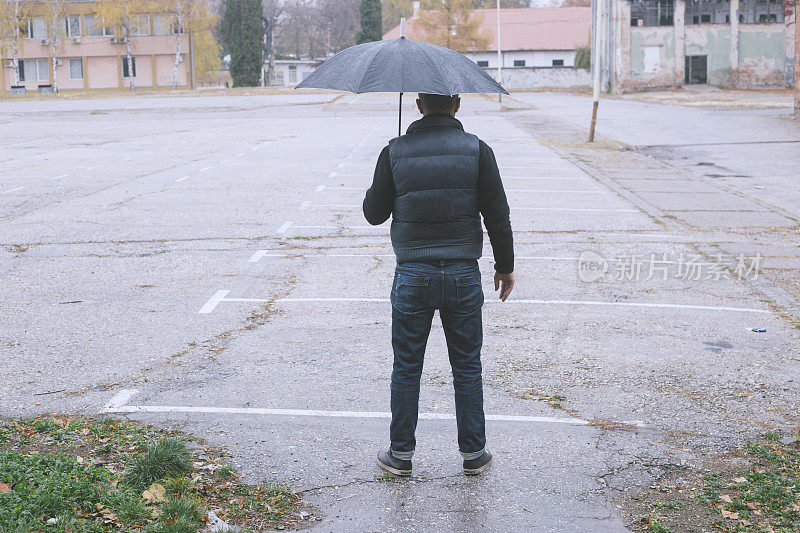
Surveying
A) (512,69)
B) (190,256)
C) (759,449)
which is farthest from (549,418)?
(512,69)

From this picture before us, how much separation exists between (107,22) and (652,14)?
46018 millimetres

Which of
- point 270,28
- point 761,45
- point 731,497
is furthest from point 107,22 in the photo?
point 731,497

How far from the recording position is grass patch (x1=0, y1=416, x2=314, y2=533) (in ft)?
12.7

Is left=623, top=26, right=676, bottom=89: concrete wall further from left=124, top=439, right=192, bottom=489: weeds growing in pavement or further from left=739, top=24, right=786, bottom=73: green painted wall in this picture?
left=124, top=439, right=192, bottom=489: weeds growing in pavement

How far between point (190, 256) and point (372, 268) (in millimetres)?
2255

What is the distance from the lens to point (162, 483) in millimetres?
4238

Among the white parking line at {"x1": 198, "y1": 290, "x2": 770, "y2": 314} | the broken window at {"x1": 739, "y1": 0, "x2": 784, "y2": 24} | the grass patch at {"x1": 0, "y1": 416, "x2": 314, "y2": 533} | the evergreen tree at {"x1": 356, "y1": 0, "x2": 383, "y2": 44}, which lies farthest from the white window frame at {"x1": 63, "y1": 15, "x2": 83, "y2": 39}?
the grass patch at {"x1": 0, "y1": 416, "x2": 314, "y2": 533}

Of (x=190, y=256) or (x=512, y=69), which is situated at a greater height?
(x=512, y=69)

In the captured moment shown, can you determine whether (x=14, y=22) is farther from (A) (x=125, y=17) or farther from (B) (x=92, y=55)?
(A) (x=125, y=17)

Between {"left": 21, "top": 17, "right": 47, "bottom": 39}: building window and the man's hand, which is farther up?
{"left": 21, "top": 17, "right": 47, "bottom": 39}: building window

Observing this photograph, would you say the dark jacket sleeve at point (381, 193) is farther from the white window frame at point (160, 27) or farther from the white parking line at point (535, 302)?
the white window frame at point (160, 27)

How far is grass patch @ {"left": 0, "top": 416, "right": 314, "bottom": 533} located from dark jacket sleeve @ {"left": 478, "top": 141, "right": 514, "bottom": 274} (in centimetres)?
153

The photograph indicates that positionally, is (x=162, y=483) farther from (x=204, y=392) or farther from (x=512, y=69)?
(x=512, y=69)

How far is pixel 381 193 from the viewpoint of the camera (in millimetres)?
4418
